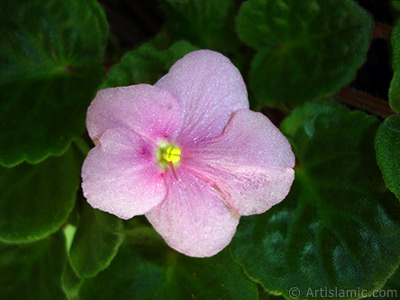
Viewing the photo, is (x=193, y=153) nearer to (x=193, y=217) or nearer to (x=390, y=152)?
(x=193, y=217)

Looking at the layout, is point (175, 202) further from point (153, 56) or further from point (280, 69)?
point (280, 69)

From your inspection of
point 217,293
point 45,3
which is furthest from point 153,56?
point 217,293

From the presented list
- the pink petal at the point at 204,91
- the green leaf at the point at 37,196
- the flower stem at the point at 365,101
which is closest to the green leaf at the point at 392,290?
the flower stem at the point at 365,101

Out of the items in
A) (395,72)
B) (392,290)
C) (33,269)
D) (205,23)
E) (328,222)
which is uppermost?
(395,72)

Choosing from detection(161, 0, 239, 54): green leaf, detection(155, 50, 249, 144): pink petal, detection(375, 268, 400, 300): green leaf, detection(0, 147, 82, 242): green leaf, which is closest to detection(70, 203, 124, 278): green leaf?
detection(0, 147, 82, 242): green leaf

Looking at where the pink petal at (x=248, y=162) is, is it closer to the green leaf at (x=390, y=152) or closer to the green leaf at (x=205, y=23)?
the green leaf at (x=390, y=152)

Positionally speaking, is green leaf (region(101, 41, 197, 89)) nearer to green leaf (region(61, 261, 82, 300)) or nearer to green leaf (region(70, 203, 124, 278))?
green leaf (region(70, 203, 124, 278))

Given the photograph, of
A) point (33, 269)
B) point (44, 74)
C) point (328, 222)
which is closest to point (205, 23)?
point (44, 74)
